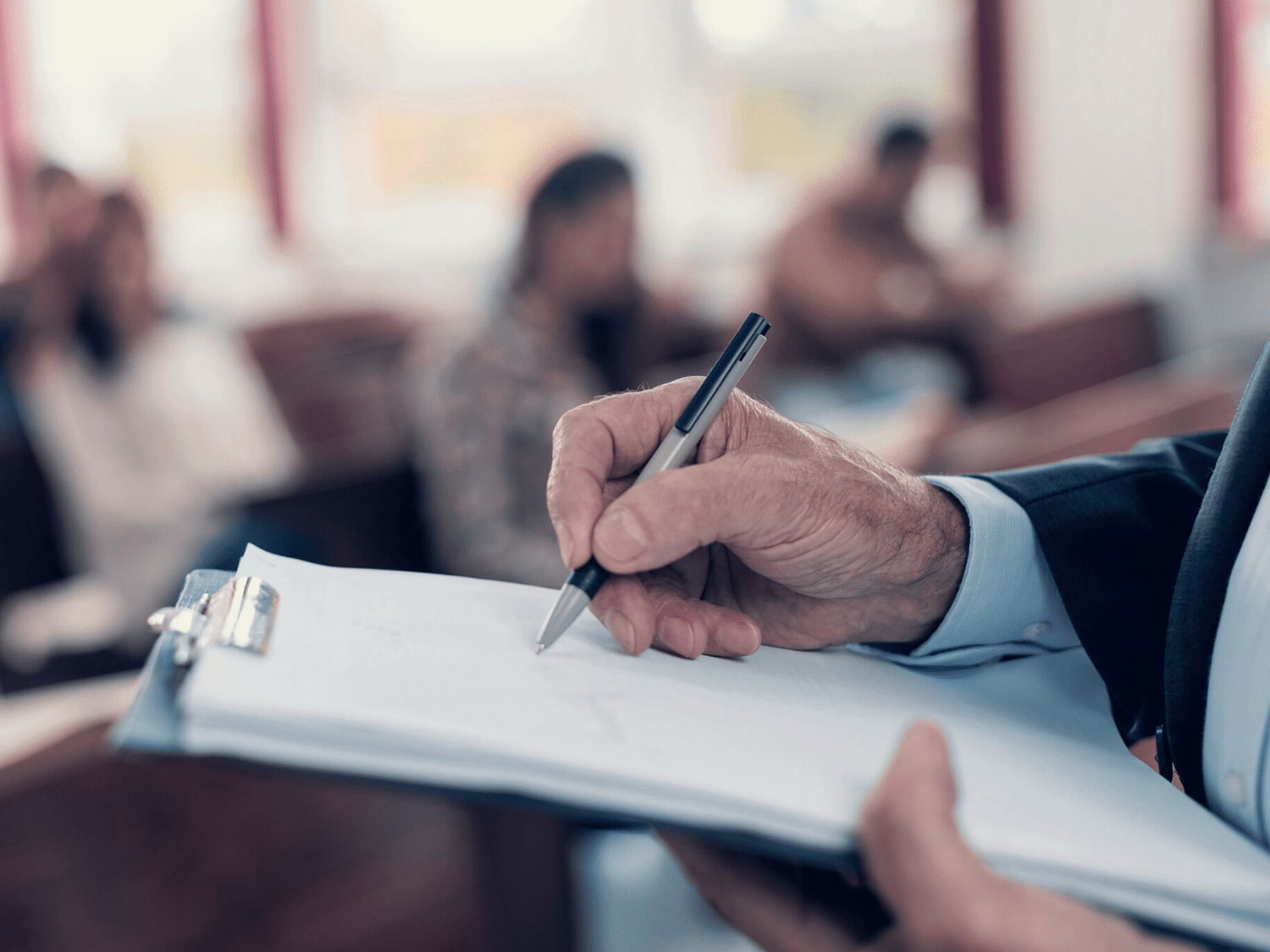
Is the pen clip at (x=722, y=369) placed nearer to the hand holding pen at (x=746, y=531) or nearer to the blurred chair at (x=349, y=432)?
the hand holding pen at (x=746, y=531)

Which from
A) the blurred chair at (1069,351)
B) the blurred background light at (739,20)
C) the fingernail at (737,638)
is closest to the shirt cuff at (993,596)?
the fingernail at (737,638)

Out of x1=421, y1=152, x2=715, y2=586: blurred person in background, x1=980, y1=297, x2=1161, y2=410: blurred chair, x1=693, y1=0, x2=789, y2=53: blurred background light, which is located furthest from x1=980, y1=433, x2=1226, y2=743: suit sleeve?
x1=693, y1=0, x2=789, y2=53: blurred background light

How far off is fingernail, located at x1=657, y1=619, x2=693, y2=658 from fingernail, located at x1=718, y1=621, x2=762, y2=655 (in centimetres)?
2

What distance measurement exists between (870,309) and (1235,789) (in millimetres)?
3249

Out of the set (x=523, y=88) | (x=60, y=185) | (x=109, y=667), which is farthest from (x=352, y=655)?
(x=523, y=88)

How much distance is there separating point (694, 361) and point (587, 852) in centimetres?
207

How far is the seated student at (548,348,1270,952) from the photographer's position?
484 millimetres

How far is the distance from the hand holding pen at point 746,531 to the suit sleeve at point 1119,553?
6cm

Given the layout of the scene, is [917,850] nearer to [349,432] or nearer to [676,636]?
[676,636]

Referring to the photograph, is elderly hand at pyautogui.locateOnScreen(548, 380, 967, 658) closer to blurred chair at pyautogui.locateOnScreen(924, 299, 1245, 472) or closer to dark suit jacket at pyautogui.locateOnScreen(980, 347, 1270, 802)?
dark suit jacket at pyautogui.locateOnScreen(980, 347, 1270, 802)

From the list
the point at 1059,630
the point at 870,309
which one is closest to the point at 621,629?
the point at 1059,630

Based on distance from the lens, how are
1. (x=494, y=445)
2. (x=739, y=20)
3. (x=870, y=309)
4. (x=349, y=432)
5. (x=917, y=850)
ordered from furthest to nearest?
(x=739, y=20) → (x=870, y=309) → (x=349, y=432) → (x=494, y=445) → (x=917, y=850)

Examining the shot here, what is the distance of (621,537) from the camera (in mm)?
540

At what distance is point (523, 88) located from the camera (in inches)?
221
